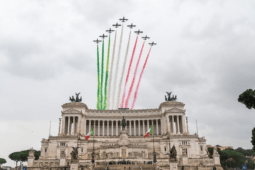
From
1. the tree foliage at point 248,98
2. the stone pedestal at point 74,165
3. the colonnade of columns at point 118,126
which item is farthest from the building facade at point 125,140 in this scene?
the tree foliage at point 248,98

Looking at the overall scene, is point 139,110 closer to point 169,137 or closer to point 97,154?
point 169,137

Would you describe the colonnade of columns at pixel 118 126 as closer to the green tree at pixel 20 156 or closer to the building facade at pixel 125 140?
the building facade at pixel 125 140

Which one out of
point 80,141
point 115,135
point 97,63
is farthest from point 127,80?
point 80,141

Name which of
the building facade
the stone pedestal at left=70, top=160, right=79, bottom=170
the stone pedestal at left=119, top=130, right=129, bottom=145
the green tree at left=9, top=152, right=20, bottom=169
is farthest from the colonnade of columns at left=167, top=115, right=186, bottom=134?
the green tree at left=9, top=152, right=20, bottom=169

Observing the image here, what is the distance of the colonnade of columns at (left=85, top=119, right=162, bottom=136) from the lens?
98.4m

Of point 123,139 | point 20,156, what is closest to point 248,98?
point 123,139

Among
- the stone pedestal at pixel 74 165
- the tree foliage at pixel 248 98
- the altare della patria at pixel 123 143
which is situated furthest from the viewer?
the altare della patria at pixel 123 143

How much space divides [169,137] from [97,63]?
38.5 m

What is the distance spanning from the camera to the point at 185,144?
259ft

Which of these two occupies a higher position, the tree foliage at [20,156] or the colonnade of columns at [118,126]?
the colonnade of columns at [118,126]

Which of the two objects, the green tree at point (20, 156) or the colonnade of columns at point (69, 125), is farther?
the green tree at point (20, 156)

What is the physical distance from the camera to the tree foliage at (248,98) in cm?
4266

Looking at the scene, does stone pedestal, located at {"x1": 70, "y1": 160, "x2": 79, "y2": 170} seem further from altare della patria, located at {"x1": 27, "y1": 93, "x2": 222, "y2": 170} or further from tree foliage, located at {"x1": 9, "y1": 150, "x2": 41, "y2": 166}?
Answer: tree foliage, located at {"x1": 9, "y1": 150, "x2": 41, "y2": 166}

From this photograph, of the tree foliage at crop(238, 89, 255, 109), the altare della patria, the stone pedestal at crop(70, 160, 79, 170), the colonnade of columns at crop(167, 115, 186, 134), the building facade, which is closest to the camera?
the tree foliage at crop(238, 89, 255, 109)
